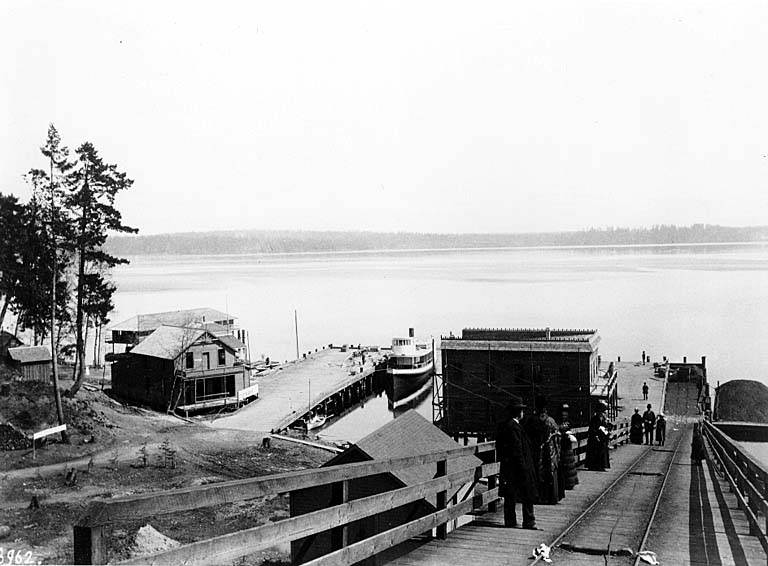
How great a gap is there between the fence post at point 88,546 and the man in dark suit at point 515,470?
604 cm

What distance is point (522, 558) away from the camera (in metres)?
7.36

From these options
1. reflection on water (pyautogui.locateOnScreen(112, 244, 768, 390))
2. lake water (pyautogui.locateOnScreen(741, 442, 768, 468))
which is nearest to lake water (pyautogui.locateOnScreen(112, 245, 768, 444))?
reflection on water (pyautogui.locateOnScreen(112, 244, 768, 390))

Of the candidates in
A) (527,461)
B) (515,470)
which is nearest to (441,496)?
(515,470)

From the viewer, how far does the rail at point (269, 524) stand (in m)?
3.83

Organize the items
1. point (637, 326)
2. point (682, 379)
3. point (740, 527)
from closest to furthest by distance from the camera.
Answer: point (740, 527) < point (682, 379) < point (637, 326)

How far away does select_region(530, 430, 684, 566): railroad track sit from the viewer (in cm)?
750

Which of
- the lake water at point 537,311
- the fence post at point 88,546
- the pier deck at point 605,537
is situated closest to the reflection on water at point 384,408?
the lake water at point 537,311

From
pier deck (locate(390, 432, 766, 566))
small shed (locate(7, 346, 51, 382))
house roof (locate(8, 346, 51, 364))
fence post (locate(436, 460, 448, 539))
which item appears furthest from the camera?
small shed (locate(7, 346, 51, 382))

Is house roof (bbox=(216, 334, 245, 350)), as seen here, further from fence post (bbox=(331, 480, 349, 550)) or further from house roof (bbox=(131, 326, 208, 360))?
fence post (bbox=(331, 480, 349, 550))

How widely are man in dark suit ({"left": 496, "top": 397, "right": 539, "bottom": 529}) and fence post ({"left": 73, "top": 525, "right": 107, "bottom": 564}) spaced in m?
6.04

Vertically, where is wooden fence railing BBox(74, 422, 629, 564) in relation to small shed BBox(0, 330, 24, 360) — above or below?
above

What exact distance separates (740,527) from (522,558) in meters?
4.46

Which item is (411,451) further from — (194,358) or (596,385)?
(194,358)

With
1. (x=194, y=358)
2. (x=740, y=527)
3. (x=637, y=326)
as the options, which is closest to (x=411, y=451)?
(x=740, y=527)
